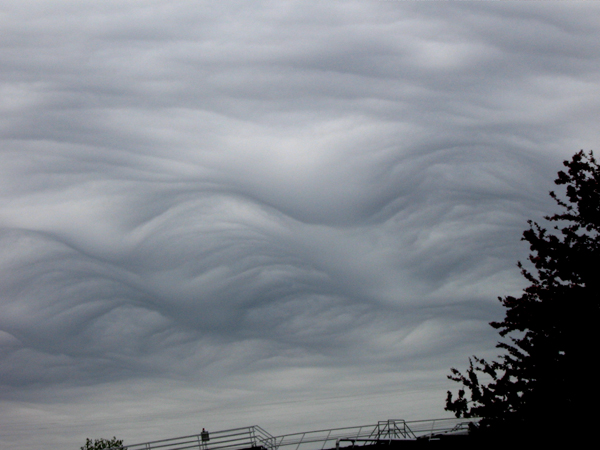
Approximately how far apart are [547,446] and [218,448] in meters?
24.5

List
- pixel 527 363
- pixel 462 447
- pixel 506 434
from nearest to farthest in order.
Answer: pixel 506 434
pixel 527 363
pixel 462 447

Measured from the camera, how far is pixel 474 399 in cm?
1664

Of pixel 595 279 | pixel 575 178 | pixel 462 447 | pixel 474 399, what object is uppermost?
pixel 575 178

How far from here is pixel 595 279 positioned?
53.8 ft

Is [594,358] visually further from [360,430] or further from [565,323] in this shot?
[360,430]

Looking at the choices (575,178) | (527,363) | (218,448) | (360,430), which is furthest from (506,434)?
(218,448)

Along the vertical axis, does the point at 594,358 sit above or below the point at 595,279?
below

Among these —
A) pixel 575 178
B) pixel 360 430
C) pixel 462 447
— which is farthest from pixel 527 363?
pixel 360 430

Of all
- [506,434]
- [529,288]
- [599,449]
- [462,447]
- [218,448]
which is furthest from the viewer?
[218,448]

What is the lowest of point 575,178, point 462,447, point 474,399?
point 462,447

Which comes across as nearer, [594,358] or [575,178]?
[594,358]

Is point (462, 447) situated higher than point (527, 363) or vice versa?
point (527, 363)

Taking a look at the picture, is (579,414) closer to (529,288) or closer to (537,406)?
(537,406)

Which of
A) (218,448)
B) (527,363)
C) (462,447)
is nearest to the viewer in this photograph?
(527,363)
